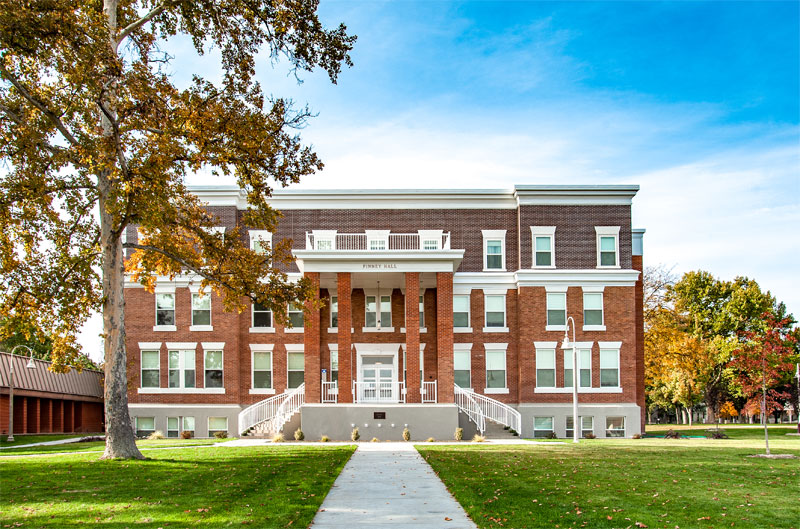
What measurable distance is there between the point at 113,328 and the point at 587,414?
78.0 feet

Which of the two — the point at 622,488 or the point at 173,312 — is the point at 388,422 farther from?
the point at 622,488

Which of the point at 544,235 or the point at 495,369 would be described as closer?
the point at 495,369

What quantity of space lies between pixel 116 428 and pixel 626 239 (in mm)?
26018

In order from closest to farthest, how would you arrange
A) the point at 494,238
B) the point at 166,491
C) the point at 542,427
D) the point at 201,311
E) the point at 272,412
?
the point at 166,491, the point at 272,412, the point at 542,427, the point at 201,311, the point at 494,238

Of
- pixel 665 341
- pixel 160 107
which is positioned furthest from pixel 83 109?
pixel 665 341

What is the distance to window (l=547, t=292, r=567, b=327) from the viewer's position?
123 feet

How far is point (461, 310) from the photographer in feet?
125

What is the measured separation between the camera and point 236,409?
36781 millimetres

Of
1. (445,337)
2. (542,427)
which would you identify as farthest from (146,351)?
(542,427)

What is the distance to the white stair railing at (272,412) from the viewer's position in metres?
32.9

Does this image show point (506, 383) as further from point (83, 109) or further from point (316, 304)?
point (83, 109)

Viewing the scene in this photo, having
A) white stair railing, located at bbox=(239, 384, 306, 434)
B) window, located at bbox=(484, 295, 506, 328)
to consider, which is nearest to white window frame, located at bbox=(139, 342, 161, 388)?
white stair railing, located at bbox=(239, 384, 306, 434)

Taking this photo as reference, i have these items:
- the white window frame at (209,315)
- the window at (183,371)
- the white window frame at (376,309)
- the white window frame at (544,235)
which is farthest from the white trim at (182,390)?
the white window frame at (544,235)

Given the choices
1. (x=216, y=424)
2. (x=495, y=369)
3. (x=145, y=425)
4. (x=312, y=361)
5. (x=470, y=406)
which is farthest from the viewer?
(x=495, y=369)
